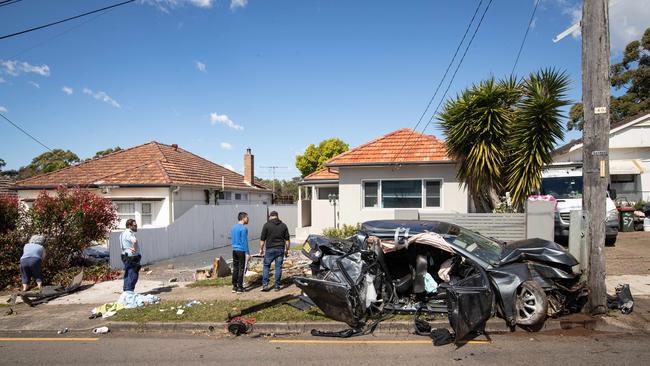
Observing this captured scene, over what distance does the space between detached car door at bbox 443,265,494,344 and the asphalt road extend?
249 millimetres

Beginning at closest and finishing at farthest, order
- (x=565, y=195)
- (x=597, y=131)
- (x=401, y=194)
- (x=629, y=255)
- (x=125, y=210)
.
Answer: (x=597, y=131), (x=629, y=255), (x=565, y=195), (x=401, y=194), (x=125, y=210)

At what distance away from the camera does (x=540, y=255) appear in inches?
250

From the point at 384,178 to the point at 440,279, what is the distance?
28.1 ft

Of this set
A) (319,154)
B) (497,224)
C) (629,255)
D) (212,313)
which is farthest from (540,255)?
(319,154)

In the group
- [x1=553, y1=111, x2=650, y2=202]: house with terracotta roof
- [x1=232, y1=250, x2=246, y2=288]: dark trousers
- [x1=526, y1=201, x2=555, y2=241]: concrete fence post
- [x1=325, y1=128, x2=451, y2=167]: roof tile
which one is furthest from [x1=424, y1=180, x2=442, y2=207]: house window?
[x1=553, y1=111, x2=650, y2=202]: house with terracotta roof

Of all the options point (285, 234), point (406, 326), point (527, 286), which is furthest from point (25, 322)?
point (527, 286)

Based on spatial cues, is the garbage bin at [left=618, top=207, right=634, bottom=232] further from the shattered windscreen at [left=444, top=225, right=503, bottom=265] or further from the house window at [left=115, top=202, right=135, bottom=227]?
the house window at [left=115, top=202, right=135, bottom=227]

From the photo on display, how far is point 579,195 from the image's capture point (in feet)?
44.3

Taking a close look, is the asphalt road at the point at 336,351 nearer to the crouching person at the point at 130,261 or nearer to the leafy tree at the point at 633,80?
the crouching person at the point at 130,261

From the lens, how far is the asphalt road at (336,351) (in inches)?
195

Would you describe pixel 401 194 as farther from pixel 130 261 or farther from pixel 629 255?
pixel 130 261

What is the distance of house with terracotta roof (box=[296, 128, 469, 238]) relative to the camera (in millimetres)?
14305

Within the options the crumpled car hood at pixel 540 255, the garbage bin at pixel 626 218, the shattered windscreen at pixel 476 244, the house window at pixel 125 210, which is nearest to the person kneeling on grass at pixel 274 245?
the shattered windscreen at pixel 476 244

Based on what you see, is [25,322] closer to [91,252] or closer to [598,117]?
[91,252]
